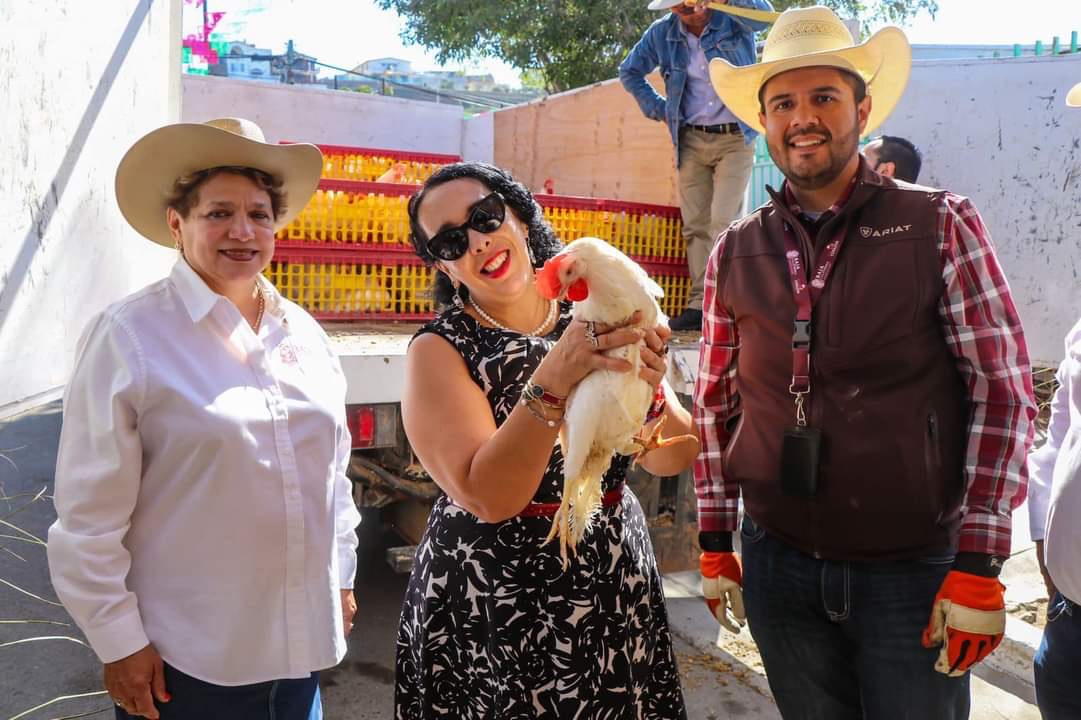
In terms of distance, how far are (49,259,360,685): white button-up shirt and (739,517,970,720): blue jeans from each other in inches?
41.4

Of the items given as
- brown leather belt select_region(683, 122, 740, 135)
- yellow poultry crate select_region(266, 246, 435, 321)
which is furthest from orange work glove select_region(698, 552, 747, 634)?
brown leather belt select_region(683, 122, 740, 135)

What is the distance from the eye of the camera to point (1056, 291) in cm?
763

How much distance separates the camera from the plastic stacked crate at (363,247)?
362 centimetres

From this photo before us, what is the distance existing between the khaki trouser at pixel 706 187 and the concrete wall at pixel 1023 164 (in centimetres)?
458

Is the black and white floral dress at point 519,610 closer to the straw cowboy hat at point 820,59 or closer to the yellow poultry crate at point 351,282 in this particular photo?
the straw cowboy hat at point 820,59

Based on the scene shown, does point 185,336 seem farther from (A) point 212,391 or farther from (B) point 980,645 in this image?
(B) point 980,645

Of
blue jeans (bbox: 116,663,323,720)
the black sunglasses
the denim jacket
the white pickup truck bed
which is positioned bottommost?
blue jeans (bbox: 116,663,323,720)

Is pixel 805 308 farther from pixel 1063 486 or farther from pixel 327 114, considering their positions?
pixel 327 114

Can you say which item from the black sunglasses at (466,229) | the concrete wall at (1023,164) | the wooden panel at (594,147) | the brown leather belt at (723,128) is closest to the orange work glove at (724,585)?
the black sunglasses at (466,229)

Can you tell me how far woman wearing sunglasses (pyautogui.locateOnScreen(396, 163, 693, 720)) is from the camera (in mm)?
1835

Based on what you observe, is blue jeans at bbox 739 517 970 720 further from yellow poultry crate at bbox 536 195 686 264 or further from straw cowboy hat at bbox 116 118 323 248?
yellow poultry crate at bbox 536 195 686 264

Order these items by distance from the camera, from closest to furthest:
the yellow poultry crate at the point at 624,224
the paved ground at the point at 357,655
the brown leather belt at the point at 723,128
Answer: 1. the paved ground at the point at 357,655
2. the yellow poultry crate at the point at 624,224
3. the brown leather belt at the point at 723,128

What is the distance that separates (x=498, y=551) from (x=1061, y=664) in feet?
4.48

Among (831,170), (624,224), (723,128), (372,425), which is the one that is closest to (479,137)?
(723,128)
